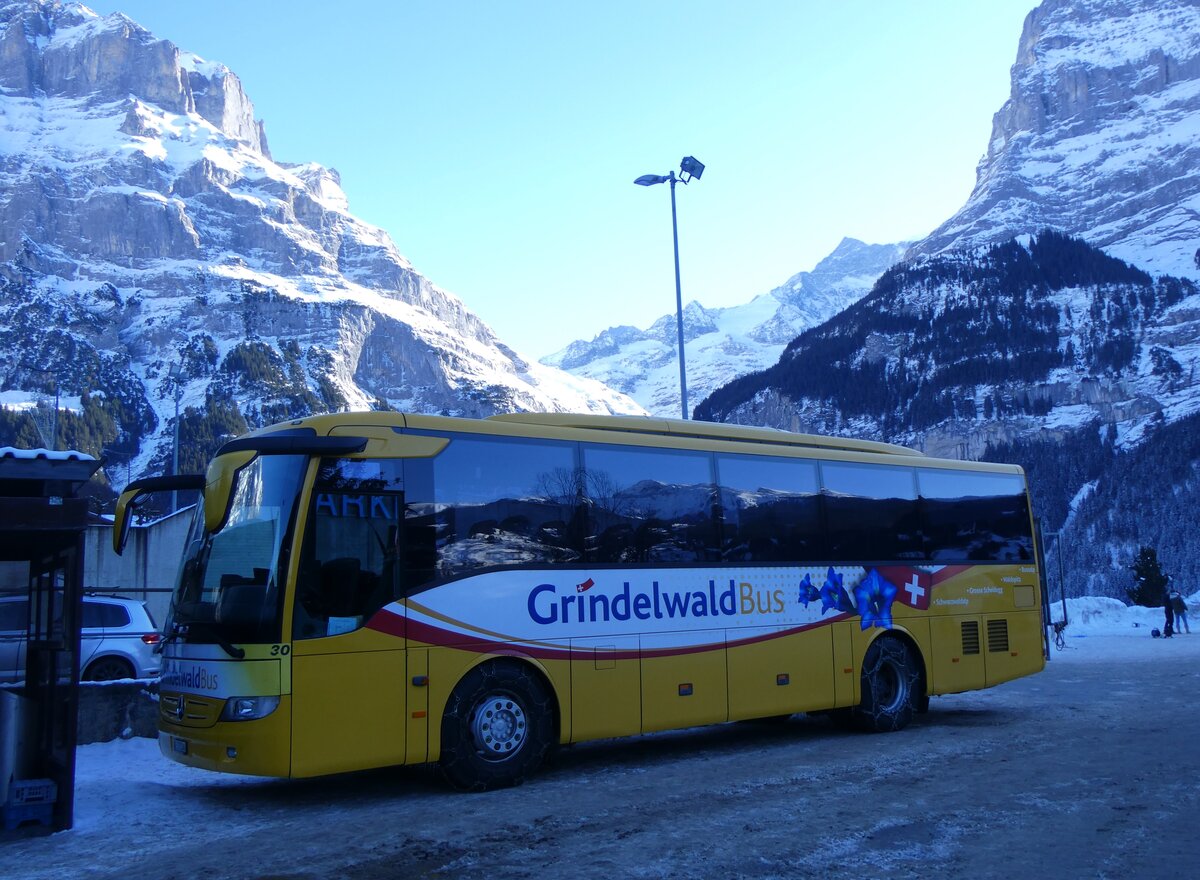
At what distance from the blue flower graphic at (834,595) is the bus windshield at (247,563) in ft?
20.5

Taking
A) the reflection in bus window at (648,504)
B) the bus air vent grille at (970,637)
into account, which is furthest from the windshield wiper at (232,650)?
the bus air vent grille at (970,637)

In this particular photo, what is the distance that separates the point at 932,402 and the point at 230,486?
17341 cm

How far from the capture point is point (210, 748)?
27.0ft

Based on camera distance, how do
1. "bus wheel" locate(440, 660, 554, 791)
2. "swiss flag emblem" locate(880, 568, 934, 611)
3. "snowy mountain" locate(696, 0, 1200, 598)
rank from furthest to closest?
"snowy mountain" locate(696, 0, 1200, 598), "swiss flag emblem" locate(880, 568, 934, 611), "bus wheel" locate(440, 660, 554, 791)

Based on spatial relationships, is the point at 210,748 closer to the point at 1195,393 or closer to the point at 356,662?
the point at 356,662

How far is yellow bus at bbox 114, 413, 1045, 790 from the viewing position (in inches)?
326

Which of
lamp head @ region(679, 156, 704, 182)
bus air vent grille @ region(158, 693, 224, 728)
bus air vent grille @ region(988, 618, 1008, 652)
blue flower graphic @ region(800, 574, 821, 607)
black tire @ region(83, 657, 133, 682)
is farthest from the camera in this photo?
lamp head @ region(679, 156, 704, 182)

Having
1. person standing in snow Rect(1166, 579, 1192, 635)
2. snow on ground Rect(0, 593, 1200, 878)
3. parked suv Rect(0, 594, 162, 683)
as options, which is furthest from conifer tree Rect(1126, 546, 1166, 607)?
snow on ground Rect(0, 593, 1200, 878)

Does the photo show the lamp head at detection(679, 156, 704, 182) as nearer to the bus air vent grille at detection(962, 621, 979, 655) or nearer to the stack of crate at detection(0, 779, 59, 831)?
the bus air vent grille at detection(962, 621, 979, 655)

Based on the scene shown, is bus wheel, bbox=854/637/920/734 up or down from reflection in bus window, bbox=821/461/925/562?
down

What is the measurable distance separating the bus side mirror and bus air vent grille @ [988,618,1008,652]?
9.89m

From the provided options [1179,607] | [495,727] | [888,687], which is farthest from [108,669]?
[1179,607]

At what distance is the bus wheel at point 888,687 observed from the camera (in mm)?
12375

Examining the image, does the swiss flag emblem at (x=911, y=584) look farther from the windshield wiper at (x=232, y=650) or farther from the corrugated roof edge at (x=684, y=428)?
the windshield wiper at (x=232, y=650)
